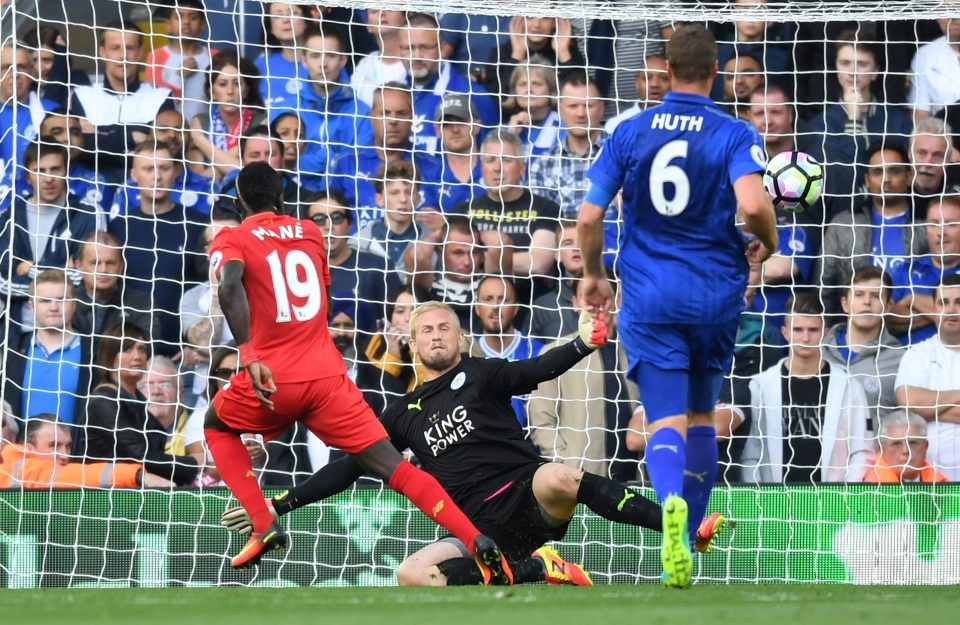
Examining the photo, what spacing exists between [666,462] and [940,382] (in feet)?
13.3

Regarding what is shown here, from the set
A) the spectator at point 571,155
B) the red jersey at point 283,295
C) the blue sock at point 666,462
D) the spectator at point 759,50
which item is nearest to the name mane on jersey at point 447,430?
the red jersey at point 283,295

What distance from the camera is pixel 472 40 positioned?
30.1 feet

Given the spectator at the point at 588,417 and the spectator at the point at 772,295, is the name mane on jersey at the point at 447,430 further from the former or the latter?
the spectator at the point at 772,295

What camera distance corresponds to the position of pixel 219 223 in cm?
845

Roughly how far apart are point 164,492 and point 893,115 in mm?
5156

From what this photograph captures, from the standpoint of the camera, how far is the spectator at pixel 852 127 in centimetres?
866

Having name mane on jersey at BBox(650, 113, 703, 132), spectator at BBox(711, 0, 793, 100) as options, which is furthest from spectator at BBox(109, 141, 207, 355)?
name mane on jersey at BBox(650, 113, 703, 132)

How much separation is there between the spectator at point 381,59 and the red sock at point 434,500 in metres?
3.85

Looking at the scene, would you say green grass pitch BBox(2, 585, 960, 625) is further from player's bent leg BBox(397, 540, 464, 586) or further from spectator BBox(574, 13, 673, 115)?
spectator BBox(574, 13, 673, 115)

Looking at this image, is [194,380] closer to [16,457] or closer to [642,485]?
[16,457]

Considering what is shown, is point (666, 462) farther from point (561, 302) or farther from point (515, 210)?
point (515, 210)

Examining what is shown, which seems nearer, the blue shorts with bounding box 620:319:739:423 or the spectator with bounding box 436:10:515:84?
the blue shorts with bounding box 620:319:739:423

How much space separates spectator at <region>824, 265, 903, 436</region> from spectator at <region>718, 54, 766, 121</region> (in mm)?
1334

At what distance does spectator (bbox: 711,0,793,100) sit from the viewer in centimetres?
891
